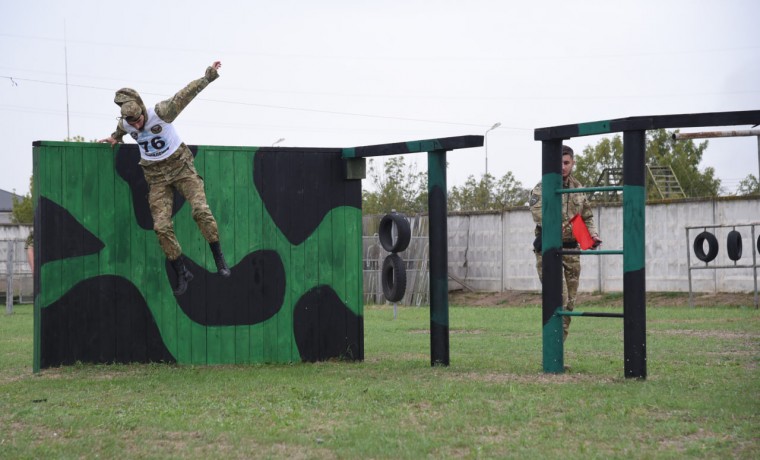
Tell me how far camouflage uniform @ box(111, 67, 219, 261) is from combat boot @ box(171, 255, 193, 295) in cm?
6

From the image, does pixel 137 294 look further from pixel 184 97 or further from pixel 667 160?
→ pixel 667 160

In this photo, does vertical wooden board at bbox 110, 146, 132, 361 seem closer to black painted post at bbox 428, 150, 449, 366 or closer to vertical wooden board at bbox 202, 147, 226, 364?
vertical wooden board at bbox 202, 147, 226, 364

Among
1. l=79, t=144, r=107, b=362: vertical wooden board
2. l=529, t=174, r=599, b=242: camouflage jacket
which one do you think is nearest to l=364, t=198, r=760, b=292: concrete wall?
l=529, t=174, r=599, b=242: camouflage jacket

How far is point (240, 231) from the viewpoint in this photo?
9.27m

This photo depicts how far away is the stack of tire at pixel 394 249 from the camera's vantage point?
899 centimetres

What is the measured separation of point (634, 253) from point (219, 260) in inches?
146

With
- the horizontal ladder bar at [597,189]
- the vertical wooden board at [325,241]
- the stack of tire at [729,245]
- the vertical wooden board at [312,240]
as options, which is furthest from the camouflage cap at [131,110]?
the stack of tire at [729,245]

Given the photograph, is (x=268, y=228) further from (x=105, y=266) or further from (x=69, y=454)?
(x=69, y=454)

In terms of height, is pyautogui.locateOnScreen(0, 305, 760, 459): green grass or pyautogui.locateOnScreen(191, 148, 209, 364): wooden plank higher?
pyautogui.locateOnScreen(191, 148, 209, 364): wooden plank

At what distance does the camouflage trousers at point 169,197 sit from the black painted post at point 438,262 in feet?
6.71

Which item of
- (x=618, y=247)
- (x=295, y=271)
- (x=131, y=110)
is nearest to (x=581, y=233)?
(x=295, y=271)

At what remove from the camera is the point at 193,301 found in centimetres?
914

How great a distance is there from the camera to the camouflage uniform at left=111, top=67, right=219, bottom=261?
8312 mm

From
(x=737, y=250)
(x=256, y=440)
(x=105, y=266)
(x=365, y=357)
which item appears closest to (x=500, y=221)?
(x=737, y=250)
